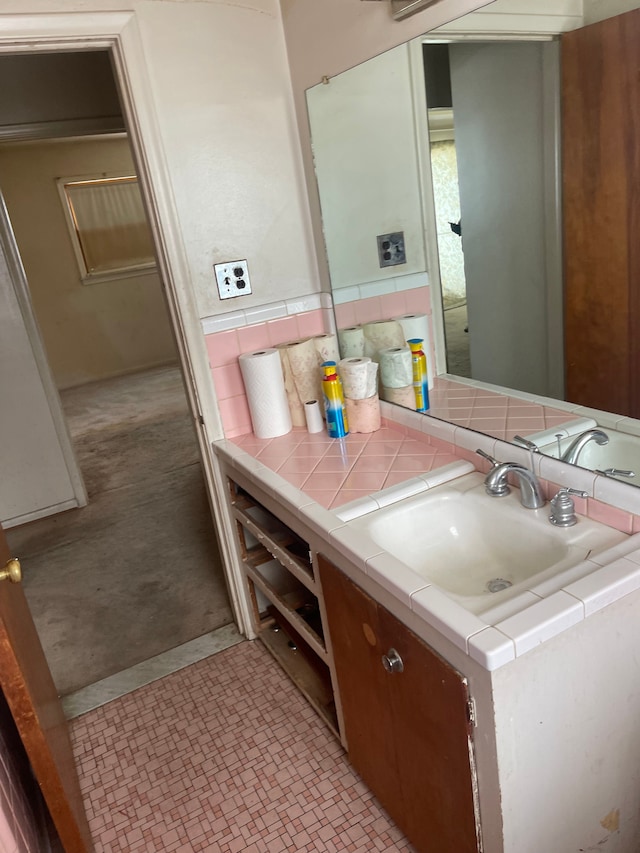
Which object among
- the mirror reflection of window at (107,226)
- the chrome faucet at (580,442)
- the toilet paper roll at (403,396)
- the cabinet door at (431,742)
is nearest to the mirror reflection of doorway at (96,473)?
the mirror reflection of window at (107,226)

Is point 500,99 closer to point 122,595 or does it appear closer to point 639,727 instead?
point 639,727

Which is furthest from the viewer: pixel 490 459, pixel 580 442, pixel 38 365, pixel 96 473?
pixel 96 473

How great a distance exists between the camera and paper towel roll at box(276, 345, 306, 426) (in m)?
2.03

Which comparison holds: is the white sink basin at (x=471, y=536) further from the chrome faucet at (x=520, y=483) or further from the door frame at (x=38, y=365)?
the door frame at (x=38, y=365)

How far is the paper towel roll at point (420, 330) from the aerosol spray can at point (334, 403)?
27cm

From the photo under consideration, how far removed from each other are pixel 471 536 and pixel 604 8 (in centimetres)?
107

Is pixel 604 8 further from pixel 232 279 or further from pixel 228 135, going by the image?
pixel 232 279

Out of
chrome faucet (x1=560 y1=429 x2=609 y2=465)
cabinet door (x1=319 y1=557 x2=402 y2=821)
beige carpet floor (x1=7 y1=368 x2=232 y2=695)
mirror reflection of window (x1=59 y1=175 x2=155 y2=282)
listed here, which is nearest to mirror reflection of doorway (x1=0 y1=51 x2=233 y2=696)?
beige carpet floor (x1=7 y1=368 x2=232 y2=695)

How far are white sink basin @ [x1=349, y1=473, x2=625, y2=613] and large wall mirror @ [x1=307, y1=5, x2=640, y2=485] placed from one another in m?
0.17

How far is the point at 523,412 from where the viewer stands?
5.00 ft

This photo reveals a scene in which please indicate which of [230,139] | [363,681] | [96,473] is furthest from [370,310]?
[96,473]

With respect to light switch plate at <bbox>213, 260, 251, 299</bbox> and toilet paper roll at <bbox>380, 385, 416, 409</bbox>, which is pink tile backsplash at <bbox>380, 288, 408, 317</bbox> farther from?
light switch plate at <bbox>213, 260, 251, 299</bbox>

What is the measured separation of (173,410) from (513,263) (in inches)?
177

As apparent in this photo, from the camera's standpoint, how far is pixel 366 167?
1.92 metres
